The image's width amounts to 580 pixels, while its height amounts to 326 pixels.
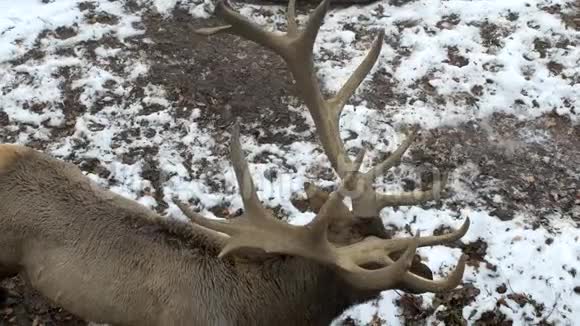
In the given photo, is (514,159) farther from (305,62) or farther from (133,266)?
(133,266)

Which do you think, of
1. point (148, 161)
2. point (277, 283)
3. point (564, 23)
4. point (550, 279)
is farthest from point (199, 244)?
point (564, 23)

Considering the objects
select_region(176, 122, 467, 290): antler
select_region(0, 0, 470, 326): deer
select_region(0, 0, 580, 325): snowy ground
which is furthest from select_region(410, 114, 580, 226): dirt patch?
select_region(176, 122, 467, 290): antler

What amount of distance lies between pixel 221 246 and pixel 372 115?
11.5 feet

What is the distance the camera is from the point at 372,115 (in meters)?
7.79

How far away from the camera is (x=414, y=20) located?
29.2 ft

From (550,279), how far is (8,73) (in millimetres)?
6321

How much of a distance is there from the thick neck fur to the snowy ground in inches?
65.6

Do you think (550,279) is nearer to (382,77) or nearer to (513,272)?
(513,272)

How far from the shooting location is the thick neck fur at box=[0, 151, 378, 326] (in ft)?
15.1

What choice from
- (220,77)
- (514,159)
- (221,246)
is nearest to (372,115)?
(514,159)

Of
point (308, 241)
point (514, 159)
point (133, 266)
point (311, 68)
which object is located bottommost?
point (514, 159)

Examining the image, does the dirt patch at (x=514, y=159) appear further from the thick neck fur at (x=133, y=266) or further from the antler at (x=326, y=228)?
the thick neck fur at (x=133, y=266)

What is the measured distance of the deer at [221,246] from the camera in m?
4.25

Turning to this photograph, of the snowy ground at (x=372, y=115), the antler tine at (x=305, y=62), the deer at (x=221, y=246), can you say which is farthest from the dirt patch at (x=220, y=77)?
the deer at (x=221, y=246)
